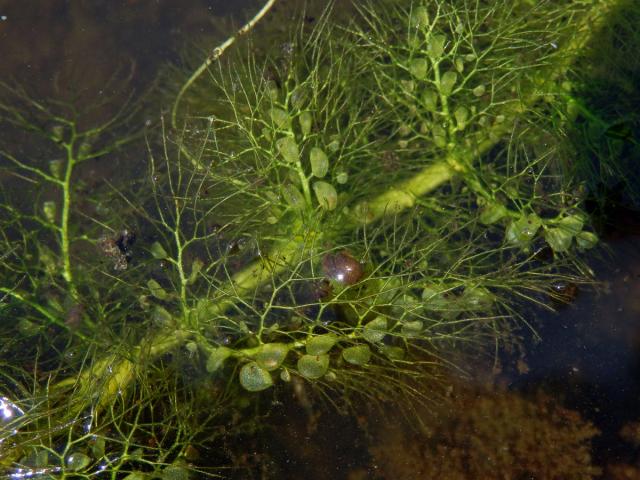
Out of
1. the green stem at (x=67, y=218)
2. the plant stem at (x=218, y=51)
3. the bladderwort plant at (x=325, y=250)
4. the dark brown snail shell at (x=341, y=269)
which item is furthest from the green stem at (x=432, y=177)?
the plant stem at (x=218, y=51)

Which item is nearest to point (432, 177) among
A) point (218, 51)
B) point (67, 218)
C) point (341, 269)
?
point (341, 269)

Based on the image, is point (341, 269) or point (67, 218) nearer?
point (341, 269)

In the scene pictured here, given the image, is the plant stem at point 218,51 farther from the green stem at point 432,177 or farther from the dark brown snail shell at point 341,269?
the dark brown snail shell at point 341,269

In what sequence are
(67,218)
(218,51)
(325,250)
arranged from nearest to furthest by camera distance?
(325,250), (67,218), (218,51)

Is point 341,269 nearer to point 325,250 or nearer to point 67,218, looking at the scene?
point 325,250

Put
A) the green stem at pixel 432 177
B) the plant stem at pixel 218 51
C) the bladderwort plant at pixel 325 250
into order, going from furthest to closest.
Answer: the plant stem at pixel 218 51
the green stem at pixel 432 177
the bladderwort plant at pixel 325 250

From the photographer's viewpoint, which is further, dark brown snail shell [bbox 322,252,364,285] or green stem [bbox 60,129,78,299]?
green stem [bbox 60,129,78,299]

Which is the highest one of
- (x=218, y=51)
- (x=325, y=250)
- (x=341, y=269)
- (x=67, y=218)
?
(x=218, y=51)

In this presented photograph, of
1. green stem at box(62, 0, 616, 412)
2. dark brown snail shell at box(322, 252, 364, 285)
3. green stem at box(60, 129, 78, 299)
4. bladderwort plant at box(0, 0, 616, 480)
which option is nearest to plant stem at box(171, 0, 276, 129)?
bladderwort plant at box(0, 0, 616, 480)

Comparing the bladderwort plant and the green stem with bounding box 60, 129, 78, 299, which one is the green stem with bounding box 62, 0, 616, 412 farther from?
the green stem with bounding box 60, 129, 78, 299
